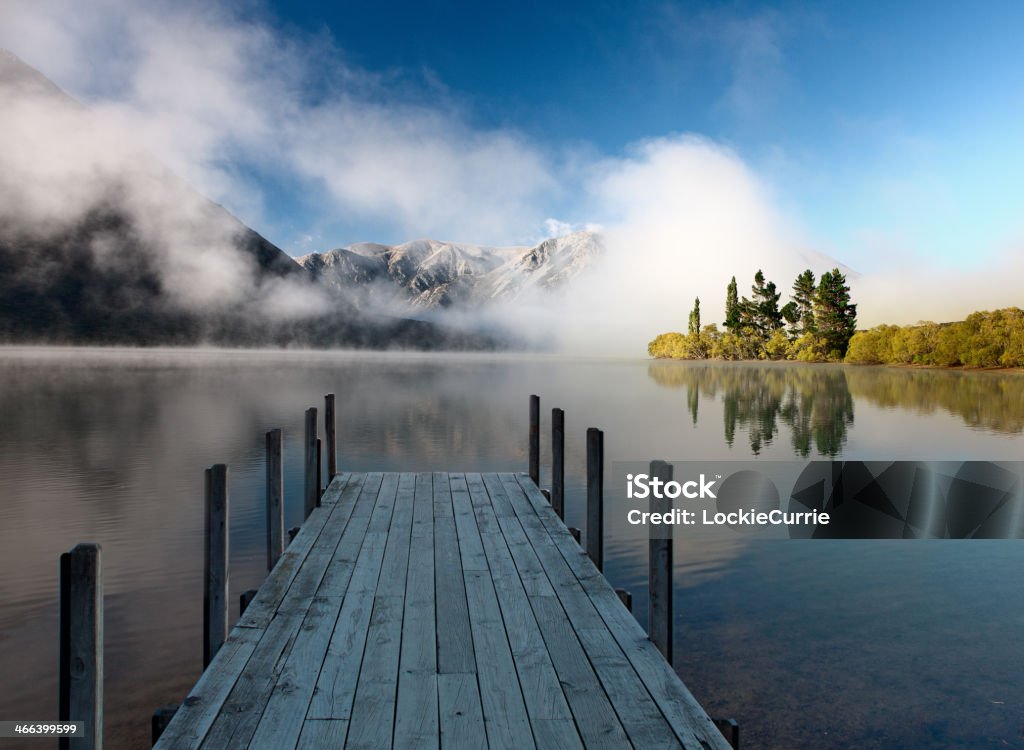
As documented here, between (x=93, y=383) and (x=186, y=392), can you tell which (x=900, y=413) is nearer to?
(x=186, y=392)

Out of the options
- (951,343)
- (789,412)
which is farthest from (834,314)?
(789,412)

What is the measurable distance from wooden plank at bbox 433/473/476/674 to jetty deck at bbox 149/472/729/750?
16mm

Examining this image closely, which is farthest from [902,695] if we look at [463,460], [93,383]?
[93,383]

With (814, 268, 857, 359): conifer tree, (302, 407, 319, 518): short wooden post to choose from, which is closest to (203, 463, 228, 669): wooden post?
(302, 407, 319, 518): short wooden post

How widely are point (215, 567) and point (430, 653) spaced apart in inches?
77.9

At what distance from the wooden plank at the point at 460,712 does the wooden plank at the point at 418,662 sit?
0.04 metres

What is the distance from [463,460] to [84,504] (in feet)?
28.8

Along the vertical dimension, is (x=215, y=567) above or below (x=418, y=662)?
above

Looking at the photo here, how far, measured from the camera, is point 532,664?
414cm

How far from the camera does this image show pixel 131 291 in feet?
607

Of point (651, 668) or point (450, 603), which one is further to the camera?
point (450, 603)

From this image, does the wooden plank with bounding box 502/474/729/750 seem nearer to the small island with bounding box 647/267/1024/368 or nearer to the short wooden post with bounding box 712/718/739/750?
the short wooden post with bounding box 712/718/739/750

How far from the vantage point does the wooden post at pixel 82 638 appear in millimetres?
3059

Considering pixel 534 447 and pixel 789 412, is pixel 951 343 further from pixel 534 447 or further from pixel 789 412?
pixel 534 447
